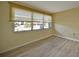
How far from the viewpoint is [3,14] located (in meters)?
3.19

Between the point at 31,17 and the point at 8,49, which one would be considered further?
the point at 31,17

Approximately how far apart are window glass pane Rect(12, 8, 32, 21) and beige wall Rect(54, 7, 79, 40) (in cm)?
288

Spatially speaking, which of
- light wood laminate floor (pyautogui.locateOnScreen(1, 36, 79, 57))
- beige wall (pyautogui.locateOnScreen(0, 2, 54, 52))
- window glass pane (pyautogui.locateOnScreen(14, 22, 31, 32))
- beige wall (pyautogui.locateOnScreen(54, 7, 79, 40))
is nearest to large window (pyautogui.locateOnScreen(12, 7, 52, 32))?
window glass pane (pyautogui.locateOnScreen(14, 22, 31, 32))

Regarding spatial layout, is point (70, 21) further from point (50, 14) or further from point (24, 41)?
point (24, 41)

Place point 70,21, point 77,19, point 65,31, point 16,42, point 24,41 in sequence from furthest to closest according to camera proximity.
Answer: point 65,31, point 70,21, point 77,19, point 24,41, point 16,42

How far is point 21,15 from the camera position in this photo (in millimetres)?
4172

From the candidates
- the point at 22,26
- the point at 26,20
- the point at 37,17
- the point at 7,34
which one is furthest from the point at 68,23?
the point at 7,34

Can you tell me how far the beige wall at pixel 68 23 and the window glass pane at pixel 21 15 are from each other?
2882 mm

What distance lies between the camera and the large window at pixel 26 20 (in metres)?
3.84

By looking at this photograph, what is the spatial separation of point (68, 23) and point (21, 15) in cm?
351

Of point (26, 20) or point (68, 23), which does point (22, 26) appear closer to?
point (26, 20)

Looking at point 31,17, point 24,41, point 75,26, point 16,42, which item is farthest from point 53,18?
point 16,42

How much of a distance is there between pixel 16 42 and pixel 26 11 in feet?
4.64

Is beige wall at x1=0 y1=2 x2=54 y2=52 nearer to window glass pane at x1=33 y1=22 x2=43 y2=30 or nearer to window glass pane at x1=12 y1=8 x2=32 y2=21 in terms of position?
window glass pane at x1=12 y1=8 x2=32 y2=21
